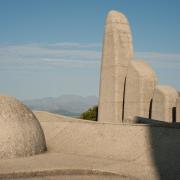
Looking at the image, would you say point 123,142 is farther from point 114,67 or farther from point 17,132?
point 114,67

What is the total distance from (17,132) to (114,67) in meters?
10.6

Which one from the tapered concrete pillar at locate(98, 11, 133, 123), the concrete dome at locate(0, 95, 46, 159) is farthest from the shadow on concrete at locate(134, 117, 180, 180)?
the tapered concrete pillar at locate(98, 11, 133, 123)

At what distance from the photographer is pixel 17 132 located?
45.8 ft

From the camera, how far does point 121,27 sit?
23.9 metres

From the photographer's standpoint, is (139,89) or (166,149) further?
(139,89)

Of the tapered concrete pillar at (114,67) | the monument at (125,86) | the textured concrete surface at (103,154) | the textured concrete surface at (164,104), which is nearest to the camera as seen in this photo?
the textured concrete surface at (103,154)

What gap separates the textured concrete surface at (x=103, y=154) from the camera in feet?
37.1

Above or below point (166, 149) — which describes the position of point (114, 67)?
above

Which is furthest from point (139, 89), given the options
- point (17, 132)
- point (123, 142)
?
point (17, 132)

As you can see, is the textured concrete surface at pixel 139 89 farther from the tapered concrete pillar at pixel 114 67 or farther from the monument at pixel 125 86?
the tapered concrete pillar at pixel 114 67

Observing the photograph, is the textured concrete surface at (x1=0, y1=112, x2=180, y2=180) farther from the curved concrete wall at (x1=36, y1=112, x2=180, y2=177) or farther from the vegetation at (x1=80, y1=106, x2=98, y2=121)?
the vegetation at (x1=80, y1=106, x2=98, y2=121)

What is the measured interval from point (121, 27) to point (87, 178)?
14.4m

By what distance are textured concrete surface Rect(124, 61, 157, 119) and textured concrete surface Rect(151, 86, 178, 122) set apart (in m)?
0.54

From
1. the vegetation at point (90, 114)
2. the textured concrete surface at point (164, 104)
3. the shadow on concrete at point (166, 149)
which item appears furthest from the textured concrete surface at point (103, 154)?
the vegetation at point (90, 114)
